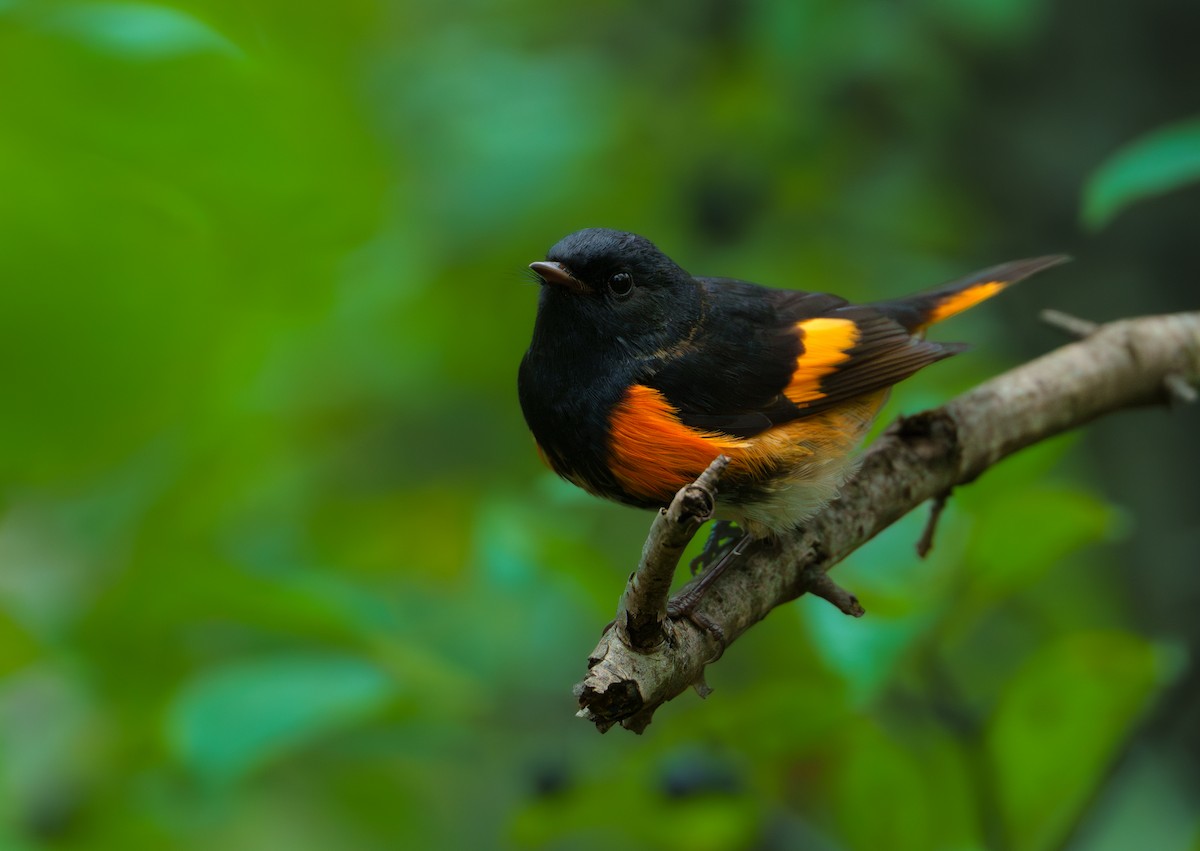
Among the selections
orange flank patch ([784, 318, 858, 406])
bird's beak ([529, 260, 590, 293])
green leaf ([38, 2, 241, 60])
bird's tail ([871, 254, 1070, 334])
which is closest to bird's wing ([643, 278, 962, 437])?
orange flank patch ([784, 318, 858, 406])

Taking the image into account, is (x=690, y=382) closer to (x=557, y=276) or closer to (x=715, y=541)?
(x=557, y=276)

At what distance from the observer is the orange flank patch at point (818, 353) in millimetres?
3006

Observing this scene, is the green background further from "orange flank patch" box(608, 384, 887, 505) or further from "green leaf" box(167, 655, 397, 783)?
"orange flank patch" box(608, 384, 887, 505)

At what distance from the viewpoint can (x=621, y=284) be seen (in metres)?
2.99

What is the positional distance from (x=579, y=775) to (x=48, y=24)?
2377mm

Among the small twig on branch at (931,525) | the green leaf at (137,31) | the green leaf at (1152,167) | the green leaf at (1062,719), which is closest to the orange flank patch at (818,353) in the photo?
the small twig on branch at (931,525)

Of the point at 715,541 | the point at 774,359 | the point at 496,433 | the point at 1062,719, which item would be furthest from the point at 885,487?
the point at 496,433

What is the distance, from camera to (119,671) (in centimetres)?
301

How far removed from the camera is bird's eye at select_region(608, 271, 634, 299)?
2977 mm

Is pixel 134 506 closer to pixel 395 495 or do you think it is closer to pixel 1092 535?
pixel 395 495

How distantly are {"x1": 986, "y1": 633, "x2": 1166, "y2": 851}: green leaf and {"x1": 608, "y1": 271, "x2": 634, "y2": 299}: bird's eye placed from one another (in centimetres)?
129

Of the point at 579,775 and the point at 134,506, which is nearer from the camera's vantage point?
the point at 579,775

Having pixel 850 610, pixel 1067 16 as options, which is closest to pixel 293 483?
pixel 850 610

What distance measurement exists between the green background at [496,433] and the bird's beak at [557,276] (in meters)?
0.59
